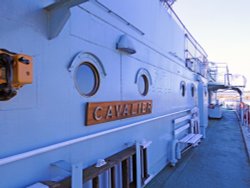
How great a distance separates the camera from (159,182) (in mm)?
3707

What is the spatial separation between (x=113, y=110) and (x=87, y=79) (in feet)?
1.76

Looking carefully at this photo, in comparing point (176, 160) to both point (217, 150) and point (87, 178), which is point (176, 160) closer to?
point (217, 150)

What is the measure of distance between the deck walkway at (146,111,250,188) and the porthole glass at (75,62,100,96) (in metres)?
2.03

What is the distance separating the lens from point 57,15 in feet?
5.74

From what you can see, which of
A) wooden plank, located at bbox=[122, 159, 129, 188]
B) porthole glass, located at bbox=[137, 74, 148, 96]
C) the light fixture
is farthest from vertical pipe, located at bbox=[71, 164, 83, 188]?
porthole glass, located at bbox=[137, 74, 148, 96]

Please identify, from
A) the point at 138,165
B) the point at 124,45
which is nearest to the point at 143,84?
the point at 124,45

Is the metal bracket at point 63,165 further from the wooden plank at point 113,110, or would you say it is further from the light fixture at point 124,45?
the light fixture at point 124,45

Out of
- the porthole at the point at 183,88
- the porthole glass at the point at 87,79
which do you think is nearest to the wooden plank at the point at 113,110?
the porthole glass at the point at 87,79

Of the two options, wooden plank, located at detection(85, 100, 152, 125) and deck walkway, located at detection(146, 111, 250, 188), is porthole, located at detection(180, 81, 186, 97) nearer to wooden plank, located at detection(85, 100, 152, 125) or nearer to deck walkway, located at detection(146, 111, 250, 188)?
deck walkway, located at detection(146, 111, 250, 188)

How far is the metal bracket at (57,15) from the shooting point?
5.59ft

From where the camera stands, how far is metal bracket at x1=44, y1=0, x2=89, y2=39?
1705 mm

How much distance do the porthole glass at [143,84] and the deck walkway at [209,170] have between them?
58.8 inches

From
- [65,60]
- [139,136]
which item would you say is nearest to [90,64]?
[65,60]

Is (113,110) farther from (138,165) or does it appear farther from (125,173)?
(138,165)
